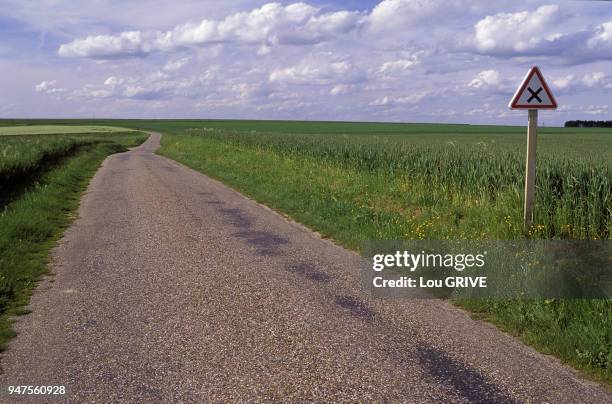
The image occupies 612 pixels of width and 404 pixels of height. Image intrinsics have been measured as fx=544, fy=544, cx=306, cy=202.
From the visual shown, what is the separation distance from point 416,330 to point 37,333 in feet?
14.2

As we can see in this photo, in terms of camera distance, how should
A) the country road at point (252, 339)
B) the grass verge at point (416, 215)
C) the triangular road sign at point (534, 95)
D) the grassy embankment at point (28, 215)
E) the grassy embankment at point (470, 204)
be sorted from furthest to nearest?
the triangular road sign at point (534, 95)
the grassy embankment at point (28, 215)
the grassy embankment at point (470, 204)
the grass verge at point (416, 215)
the country road at point (252, 339)

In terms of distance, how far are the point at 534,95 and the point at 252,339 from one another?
637 cm

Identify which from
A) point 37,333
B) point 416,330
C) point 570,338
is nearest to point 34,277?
point 37,333

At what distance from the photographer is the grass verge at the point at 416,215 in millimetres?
5898

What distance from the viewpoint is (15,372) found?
17.1 ft

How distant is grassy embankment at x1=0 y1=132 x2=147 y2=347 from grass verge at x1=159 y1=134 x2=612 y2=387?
574 centimetres

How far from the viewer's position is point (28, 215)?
13.2 metres

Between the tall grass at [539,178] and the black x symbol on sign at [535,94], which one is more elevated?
the black x symbol on sign at [535,94]

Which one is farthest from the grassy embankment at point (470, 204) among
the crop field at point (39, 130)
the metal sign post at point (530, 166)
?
the crop field at point (39, 130)

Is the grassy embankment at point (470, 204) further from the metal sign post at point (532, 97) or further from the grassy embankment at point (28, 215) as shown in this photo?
the grassy embankment at point (28, 215)

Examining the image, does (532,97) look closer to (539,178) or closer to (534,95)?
(534,95)

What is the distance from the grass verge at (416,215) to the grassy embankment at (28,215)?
18.8 feet

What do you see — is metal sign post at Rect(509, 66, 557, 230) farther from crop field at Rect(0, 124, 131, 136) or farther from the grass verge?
crop field at Rect(0, 124, 131, 136)

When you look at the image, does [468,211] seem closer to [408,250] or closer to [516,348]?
[408,250]
